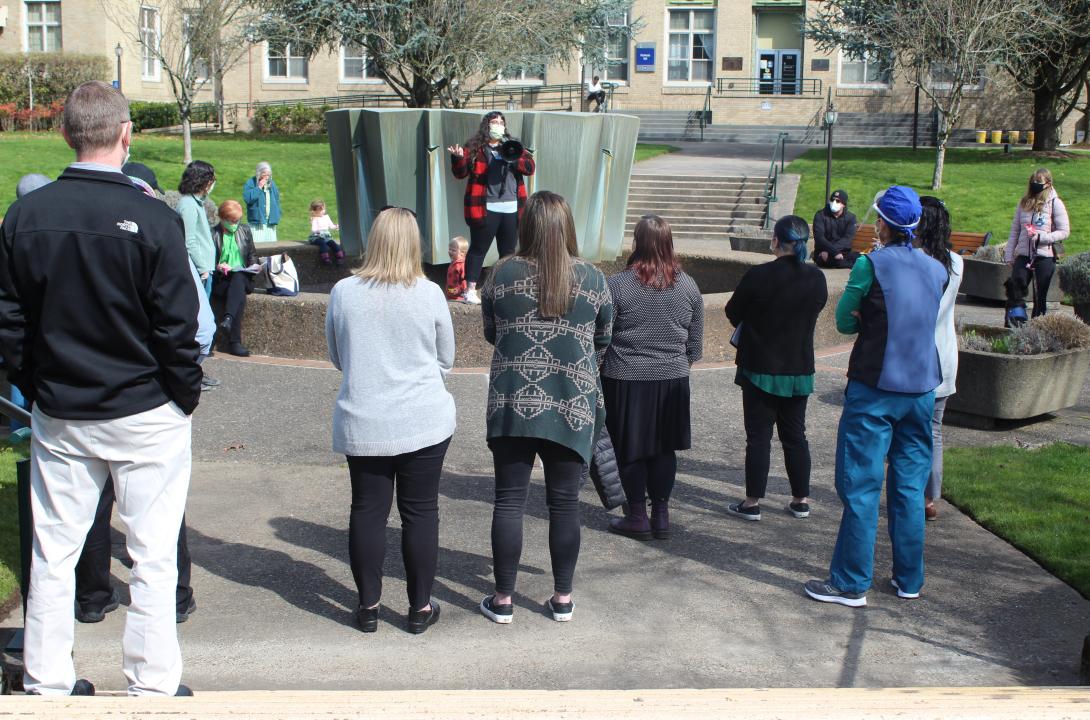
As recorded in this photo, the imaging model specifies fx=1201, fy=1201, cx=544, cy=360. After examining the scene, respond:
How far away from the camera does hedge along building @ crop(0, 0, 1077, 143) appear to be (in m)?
41.6

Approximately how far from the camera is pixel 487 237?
432 inches

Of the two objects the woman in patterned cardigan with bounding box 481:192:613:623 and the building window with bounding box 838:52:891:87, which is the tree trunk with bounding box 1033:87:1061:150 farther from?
the woman in patterned cardigan with bounding box 481:192:613:623

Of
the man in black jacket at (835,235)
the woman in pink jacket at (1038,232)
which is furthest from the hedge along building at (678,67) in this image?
the woman in pink jacket at (1038,232)

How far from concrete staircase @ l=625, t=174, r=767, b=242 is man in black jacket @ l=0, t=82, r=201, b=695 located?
18.2m

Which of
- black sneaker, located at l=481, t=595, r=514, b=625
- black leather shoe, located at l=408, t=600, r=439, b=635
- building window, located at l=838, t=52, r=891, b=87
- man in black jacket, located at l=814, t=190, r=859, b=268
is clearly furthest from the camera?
building window, located at l=838, t=52, r=891, b=87

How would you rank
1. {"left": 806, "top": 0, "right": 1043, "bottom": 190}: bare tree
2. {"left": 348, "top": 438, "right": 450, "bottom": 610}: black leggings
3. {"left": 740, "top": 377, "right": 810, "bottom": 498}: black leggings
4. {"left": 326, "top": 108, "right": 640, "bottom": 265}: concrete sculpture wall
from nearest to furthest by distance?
{"left": 348, "top": 438, "right": 450, "bottom": 610}: black leggings, {"left": 740, "top": 377, "right": 810, "bottom": 498}: black leggings, {"left": 326, "top": 108, "right": 640, "bottom": 265}: concrete sculpture wall, {"left": 806, "top": 0, "right": 1043, "bottom": 190}: bare tree

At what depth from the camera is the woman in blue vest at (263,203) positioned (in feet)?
48.4

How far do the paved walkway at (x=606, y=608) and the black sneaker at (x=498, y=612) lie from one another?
0.14 ft

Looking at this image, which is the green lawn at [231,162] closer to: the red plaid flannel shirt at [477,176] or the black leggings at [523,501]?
the red plaid flannel shirt at [477,176]

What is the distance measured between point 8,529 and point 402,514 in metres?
2.17

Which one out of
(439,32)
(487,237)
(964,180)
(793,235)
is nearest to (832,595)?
(793,235)

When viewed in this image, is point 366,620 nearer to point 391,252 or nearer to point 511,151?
point 391,252

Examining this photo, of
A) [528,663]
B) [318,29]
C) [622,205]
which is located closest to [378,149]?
[622,205]

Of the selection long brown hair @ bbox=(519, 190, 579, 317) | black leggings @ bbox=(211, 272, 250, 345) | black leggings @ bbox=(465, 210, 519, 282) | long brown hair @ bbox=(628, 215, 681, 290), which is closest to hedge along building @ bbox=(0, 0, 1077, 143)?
black leggings @ bbox=(465, 210, 519, 282)
